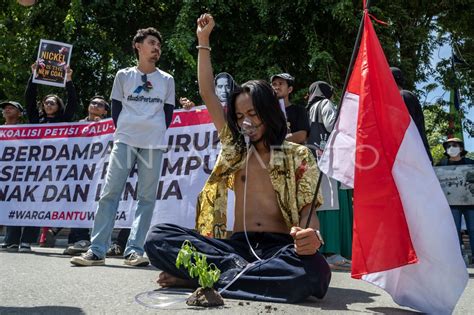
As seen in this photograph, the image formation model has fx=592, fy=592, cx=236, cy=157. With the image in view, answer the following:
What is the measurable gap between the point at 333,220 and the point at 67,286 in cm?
319

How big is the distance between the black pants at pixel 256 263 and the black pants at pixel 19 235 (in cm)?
364

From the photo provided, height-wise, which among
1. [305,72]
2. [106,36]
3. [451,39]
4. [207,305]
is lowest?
[207,305]

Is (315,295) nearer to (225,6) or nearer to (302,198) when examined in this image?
(302,198)

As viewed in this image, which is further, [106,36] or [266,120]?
[106,36]

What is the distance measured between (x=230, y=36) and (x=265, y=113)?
894 centimetres

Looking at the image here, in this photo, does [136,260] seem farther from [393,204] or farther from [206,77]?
[393,204]

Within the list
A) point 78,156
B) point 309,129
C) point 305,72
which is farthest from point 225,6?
point 309,129

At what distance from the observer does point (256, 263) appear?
10.9ft

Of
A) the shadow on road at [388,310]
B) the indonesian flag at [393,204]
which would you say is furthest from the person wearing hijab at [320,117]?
the shadow on road at [388,310]

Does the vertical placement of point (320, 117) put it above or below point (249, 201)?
above

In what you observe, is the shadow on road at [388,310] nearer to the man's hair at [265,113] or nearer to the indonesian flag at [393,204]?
the indonesian flag at [393,204]

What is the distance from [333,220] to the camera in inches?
240

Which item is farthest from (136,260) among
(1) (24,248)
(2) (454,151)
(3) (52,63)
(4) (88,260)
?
(2) (454,151)

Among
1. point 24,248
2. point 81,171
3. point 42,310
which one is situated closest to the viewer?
point 42,310
